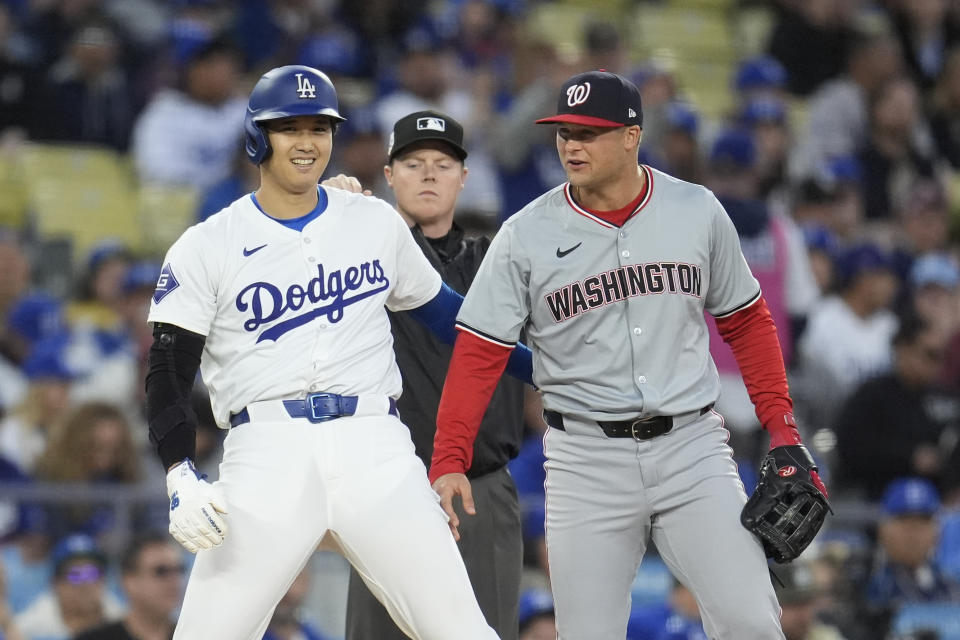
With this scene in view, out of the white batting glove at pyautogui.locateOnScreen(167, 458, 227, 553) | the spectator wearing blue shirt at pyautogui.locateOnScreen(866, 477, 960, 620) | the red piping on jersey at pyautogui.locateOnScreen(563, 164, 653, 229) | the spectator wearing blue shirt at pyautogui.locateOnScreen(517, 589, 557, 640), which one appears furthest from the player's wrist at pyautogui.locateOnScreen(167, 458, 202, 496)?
the spectator wearing blue shirt at pyautogui.locateOnScreen(866, 477, 960, 620)

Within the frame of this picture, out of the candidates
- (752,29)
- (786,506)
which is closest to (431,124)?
(786,506)

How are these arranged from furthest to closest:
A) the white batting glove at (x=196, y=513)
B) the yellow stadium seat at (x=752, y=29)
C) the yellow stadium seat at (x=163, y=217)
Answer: the yellow stadium seat at (x=752, y=29)
the yellow stadium seat at (x=163, y=217)
the white batting glove at (x=196, y=513)

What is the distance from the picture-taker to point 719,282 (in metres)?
4.59

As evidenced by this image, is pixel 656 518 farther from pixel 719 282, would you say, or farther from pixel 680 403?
pixel 719 282

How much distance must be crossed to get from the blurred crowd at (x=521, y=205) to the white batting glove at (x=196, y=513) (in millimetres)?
2432

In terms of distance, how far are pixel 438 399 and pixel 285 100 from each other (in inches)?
48.7

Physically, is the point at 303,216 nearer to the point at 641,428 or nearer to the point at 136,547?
the point at 641,428

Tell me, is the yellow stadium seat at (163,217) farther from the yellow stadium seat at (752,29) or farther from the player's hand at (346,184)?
the yellow stadium seat at (752,29)

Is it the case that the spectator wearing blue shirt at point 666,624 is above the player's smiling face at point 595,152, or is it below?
below

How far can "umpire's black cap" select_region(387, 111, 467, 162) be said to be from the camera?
5.16m

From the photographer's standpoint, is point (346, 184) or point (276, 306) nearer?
point (276, 306)

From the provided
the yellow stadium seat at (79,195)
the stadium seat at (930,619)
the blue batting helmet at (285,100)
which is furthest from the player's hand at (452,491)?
the yellow stadium seat at (79,195)

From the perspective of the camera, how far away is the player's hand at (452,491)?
4395mm

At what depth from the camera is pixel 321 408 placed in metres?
4.18
